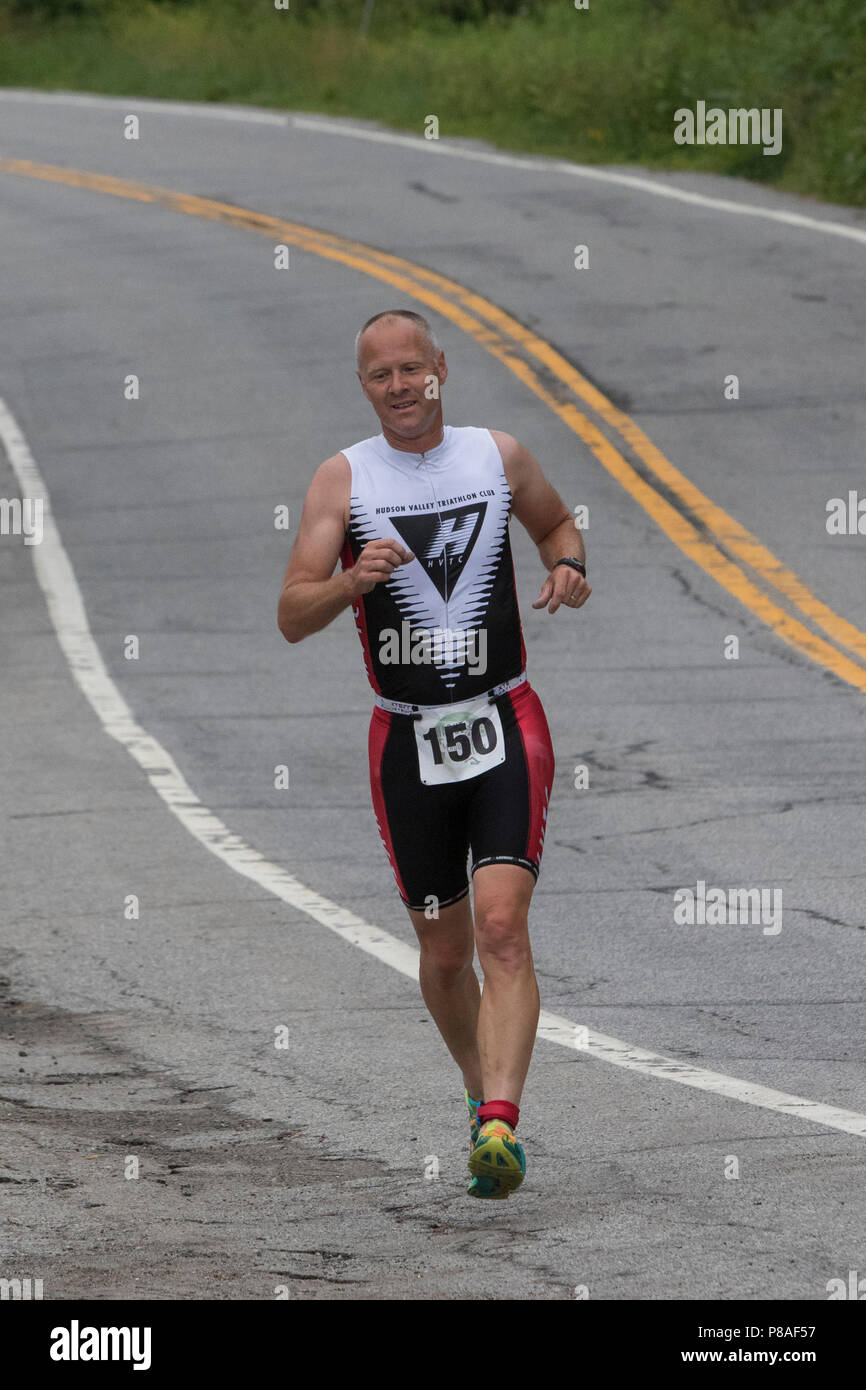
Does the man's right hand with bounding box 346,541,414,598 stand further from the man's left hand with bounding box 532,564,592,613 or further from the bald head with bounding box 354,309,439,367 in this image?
the bald head with bounding box 354,309,439,367

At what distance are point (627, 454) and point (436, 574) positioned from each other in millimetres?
13476

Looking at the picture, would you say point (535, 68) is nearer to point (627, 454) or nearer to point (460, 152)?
point (460, 152)

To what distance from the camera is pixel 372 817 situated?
11.2 m

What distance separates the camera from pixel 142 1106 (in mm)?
7031

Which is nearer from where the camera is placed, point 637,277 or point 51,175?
point 637,277

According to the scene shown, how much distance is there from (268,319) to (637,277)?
4.26 metres

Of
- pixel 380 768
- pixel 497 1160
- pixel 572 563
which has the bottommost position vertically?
pixel 497 1160

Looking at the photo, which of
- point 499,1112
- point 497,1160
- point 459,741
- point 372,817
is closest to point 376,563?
point 459,741

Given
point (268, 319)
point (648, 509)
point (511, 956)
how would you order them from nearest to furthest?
1. point (511, 956)
2. point (648, 509)
3. point (268, 319)

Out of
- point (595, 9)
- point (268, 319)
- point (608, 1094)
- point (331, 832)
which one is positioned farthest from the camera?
point (595, 9)

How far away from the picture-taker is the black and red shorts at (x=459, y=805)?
19.9 feet

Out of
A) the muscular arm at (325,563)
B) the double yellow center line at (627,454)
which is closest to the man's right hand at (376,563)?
the muscular arm at (325,563)
